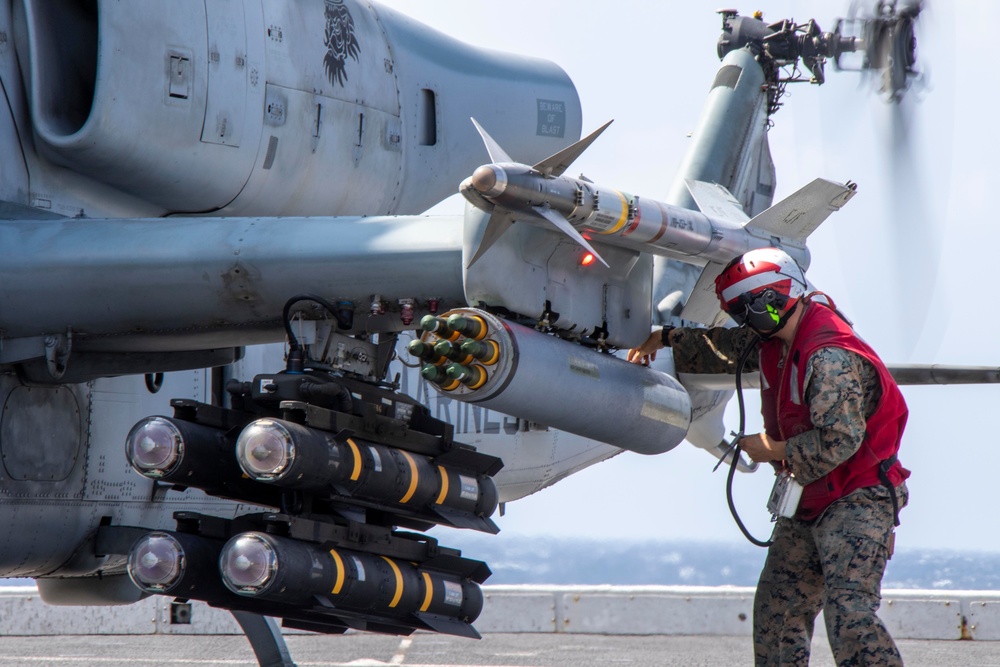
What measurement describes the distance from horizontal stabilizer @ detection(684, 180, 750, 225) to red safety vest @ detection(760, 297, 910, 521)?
1.73 metres

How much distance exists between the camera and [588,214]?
4.85 m

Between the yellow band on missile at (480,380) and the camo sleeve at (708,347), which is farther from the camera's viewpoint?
the camo sleeve at (708,347)

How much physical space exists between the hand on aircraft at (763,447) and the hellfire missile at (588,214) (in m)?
0.85

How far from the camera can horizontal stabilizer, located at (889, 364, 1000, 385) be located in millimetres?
7398

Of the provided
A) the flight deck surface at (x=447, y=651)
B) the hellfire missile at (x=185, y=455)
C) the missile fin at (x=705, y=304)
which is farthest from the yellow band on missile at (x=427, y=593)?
the flight deck surface at (x=447, y=651)

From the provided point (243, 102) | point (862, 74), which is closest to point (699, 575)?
point (862, 74)

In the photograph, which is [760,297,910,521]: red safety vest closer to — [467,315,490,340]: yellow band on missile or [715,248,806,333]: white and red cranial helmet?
[715,248,806,333]: white and red cranial helmet

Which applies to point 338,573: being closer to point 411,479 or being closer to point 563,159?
point 411,479

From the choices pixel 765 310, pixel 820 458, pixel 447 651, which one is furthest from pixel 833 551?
pixel 447 651

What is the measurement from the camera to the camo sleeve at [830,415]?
4379mm

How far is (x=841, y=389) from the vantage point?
4.38 meters

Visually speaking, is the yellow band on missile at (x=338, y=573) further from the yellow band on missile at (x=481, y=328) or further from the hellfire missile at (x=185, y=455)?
the yellow band on missile at (x=481, y=328)

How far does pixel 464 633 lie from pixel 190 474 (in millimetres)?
1501

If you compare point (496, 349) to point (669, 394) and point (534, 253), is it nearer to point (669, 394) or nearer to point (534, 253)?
point (534, 253)
